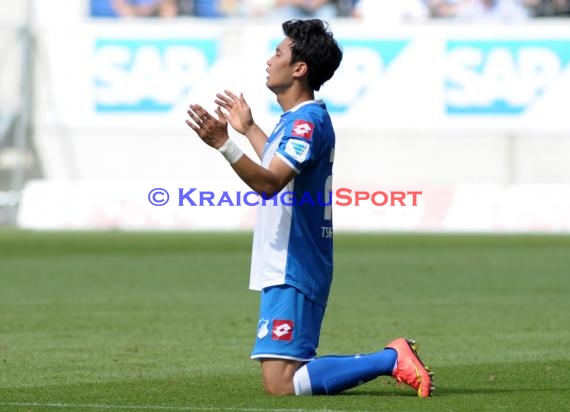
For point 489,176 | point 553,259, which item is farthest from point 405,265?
point 489,176

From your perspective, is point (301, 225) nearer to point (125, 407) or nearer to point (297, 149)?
point (297, 149)

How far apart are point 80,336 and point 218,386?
3.90 m

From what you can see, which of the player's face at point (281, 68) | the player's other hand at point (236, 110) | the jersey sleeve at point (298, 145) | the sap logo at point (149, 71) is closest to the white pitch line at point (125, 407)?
the jersey sleeve at point (298, 145)

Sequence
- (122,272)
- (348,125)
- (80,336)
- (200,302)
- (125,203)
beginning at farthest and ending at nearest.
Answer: (348,125)
(125,203)
(122,272)
(200,302)
(80,336)

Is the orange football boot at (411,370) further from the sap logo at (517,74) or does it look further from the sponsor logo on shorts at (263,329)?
the sap logo at (517,74)

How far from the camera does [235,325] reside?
48.0ft

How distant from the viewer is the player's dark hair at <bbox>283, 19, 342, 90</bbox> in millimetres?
9031

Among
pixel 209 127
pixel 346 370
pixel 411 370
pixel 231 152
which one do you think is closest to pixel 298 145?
pixel 231 152

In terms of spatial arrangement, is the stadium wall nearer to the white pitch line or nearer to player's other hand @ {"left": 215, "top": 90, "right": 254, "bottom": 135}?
player's other hand @ {"left": 215, "top": 90, "right": 254, "bottom": 135}

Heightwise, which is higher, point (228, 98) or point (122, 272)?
point (228, 98)

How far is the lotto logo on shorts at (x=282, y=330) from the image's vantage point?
891 centimetres

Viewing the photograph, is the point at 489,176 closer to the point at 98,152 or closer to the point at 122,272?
the point at 98,152

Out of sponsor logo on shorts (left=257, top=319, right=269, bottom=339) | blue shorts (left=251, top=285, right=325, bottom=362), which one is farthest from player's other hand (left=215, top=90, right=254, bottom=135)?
sponsor logo on shorts (left=257, top=319, right=269, bottom=339)

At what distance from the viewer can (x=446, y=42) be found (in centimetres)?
3534
